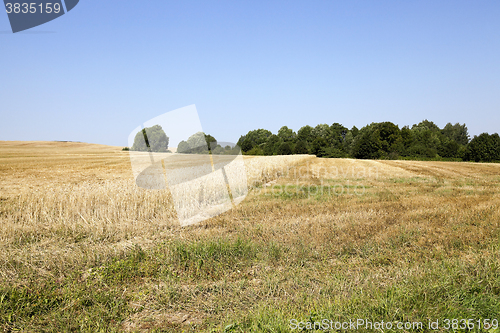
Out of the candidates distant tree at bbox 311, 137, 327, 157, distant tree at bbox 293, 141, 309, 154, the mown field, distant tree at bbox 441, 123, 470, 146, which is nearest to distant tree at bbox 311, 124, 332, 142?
distant tree at bbox 311, 137, 327, 157

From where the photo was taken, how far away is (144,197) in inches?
378

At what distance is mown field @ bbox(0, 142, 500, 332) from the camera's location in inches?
145

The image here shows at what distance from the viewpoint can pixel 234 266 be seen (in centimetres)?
530

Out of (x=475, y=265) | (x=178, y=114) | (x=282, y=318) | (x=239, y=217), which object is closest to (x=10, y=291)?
(x=282, y=318)

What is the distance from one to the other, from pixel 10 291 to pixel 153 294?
2261 millimetres

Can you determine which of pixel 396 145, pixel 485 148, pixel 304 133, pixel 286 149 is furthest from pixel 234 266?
pixel 304 133

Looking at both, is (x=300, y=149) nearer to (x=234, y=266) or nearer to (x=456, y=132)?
(x=456, y=132)

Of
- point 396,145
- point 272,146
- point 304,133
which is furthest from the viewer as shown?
point 304,133

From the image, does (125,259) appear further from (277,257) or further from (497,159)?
(497,159)

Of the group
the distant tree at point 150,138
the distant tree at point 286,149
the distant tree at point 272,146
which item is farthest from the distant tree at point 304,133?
the distant tree at point 150,138

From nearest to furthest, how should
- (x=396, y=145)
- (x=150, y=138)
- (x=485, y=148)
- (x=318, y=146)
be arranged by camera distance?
(x=150, y=138) → (x=485, y=148) → (x=396, y=145) → (x=318, y=146)

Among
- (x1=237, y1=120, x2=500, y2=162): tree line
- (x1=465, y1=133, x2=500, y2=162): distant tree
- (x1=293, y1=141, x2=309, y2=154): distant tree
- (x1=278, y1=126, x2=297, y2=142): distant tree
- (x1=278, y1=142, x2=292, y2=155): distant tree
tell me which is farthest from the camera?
(x1=278, y1=126, x2=297, y2=142): distant tree

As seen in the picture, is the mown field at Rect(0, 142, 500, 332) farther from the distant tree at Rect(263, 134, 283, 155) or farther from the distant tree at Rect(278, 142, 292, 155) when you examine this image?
the distant tree at Rect(263, 134, 283, 155)

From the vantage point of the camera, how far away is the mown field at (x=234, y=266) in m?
3.68
